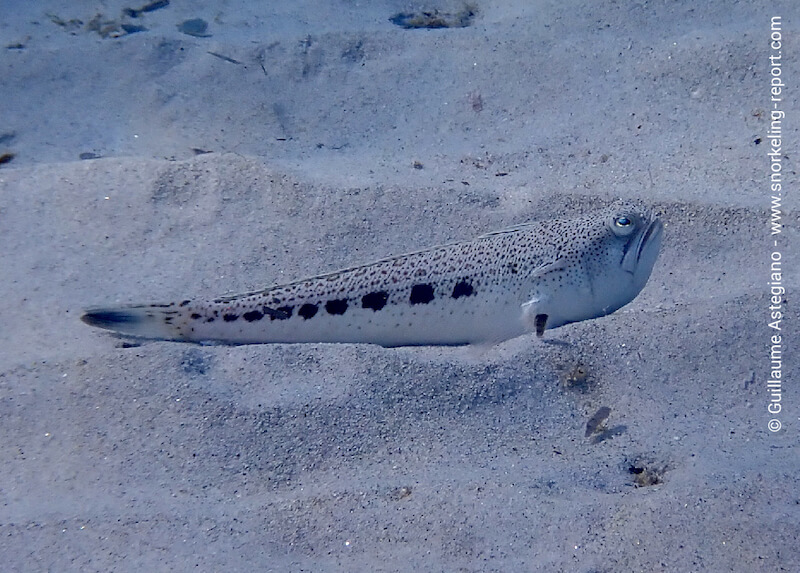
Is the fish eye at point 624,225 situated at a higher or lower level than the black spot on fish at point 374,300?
higher

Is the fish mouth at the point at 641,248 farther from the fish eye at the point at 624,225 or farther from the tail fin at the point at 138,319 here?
the tail fin at the point at 138,319

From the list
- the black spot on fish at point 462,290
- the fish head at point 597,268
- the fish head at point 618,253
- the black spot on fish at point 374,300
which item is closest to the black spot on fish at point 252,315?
the black spot on fish at point 374,300

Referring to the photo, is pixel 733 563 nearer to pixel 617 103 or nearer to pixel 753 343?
pixel 753 343

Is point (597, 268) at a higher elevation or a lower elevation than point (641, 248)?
lower

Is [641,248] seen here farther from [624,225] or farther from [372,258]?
[372,258]

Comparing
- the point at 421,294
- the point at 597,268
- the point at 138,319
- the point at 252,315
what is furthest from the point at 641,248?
the point at 138,319

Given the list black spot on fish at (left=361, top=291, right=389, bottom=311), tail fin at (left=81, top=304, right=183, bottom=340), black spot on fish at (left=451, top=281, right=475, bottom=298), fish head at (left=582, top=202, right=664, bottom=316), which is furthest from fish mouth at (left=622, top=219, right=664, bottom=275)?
tail fin at (left=81, top=304, right=183, bottom=340)

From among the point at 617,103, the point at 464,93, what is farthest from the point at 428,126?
the point at 617,103
